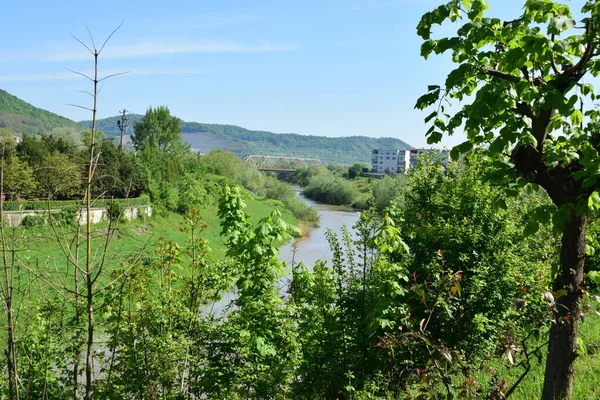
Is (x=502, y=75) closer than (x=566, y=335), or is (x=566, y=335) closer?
(x=502, y=75)

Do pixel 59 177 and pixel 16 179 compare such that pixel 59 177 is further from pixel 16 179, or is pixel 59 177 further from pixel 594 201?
pixel 16 179

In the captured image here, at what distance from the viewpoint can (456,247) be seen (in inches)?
338

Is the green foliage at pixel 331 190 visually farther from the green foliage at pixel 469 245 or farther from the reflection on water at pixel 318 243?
the green foliage at pixel 469 245

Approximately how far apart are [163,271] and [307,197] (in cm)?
7165

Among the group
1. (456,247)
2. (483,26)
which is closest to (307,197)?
(456,247)

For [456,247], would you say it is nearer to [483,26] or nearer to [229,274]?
[229,274]

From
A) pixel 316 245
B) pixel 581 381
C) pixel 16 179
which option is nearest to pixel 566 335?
pixel 581 381

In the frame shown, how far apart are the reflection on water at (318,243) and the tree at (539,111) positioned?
954 centimetres

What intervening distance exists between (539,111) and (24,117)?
176203 millimetres

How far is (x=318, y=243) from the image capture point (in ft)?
119

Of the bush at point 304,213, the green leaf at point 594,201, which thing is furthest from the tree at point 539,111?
the bush at point 304,213

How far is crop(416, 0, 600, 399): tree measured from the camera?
3.33m

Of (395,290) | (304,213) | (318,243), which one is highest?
(395,290)

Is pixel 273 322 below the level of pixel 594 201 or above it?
below
